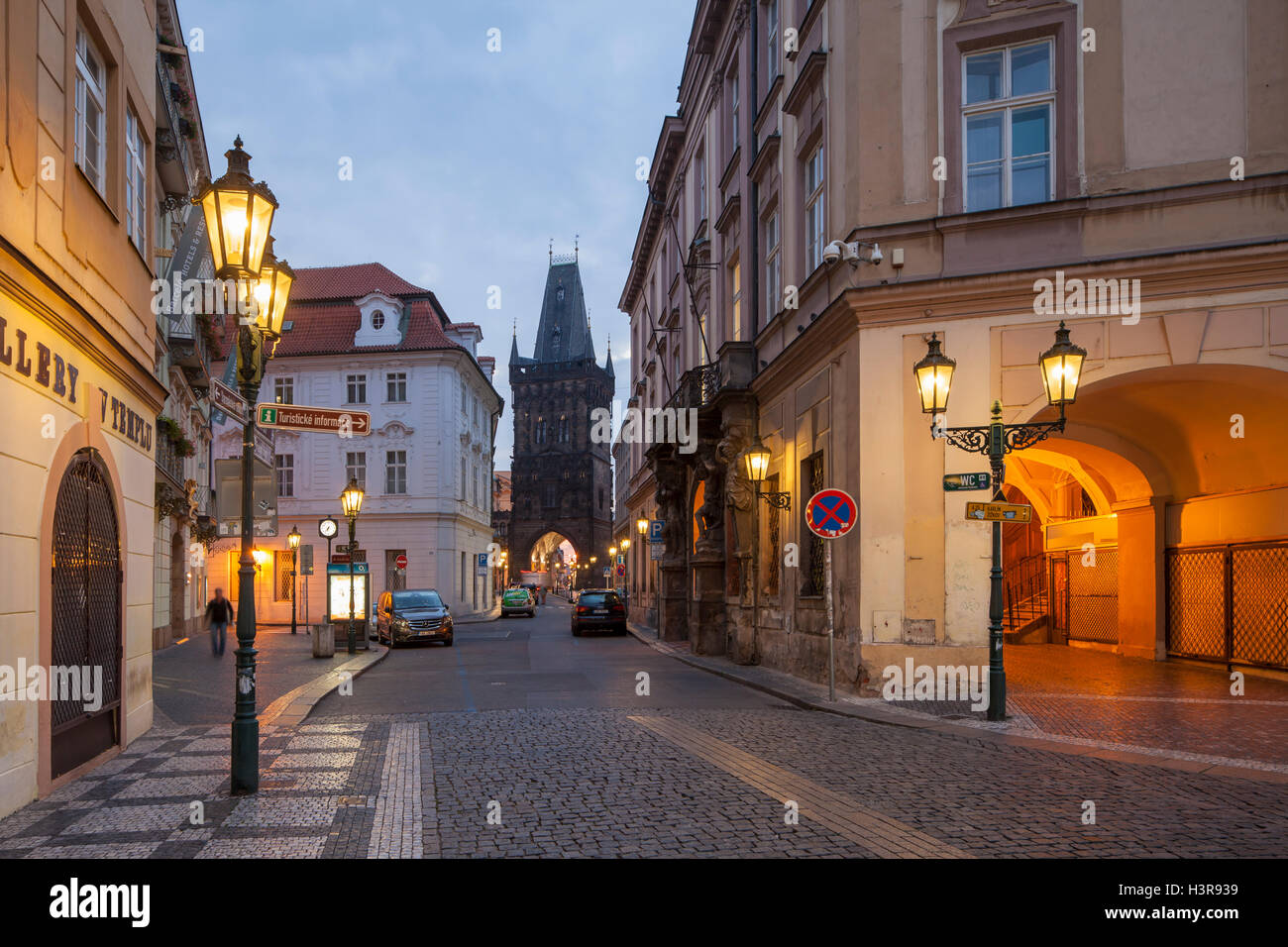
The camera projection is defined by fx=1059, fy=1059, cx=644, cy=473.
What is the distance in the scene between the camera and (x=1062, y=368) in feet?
37.9

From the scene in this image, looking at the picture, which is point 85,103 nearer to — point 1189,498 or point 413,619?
point 1189,498

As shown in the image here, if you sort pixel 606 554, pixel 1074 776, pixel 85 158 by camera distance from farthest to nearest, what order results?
1. pixel 606 554
2. pixel 85 158
3. pixel 1074 776

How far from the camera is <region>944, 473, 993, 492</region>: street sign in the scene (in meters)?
12.3

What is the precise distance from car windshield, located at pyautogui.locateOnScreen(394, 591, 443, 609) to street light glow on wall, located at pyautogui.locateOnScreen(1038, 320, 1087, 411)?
23.8m

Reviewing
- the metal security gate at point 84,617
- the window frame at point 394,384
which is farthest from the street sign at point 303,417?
the window frame at point 394,384

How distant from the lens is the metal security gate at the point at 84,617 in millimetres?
8969

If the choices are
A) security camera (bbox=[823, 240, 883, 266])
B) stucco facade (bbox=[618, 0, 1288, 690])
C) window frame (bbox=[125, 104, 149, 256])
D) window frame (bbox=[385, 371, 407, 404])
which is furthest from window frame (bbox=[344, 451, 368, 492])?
security camera (bbox=[823, 240, 883, 266])

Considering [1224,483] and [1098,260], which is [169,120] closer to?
[1098,260]

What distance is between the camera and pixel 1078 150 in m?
14.5

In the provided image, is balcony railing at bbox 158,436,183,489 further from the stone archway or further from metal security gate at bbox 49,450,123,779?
the stone archway

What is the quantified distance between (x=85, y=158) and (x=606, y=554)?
10598 cm
